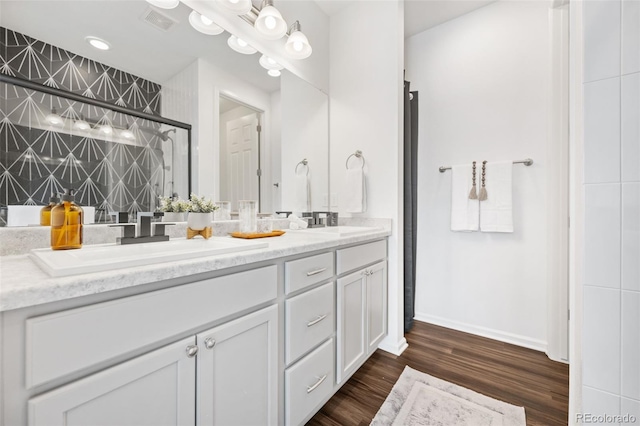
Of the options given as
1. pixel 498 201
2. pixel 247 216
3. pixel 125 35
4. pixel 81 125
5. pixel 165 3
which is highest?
pixel 165 3

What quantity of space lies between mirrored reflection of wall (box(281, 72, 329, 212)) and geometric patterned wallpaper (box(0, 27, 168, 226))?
91 centimetres

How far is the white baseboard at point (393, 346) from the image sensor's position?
195cm

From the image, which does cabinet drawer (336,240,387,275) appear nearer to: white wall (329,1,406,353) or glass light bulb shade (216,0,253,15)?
white wall (329,1,406,353)

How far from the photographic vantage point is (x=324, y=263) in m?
1.31

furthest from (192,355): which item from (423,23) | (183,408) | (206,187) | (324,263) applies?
(423,23)

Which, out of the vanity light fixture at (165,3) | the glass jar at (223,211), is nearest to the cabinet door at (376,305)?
the glass jar at (223,211)

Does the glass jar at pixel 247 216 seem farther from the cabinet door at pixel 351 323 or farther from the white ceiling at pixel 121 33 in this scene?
the white ceiling at pixel 121 33

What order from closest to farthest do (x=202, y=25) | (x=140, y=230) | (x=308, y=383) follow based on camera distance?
(x=140, y=230)
(x=308, y=383)
(x=202, y=25)

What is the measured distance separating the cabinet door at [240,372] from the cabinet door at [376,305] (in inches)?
32.2

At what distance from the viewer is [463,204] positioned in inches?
88.3

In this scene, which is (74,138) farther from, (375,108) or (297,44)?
(375,108)

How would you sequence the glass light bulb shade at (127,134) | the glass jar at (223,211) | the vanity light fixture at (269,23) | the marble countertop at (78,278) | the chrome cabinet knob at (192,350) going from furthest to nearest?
1. the vanity light fixture at (269,23)
2. the glass jar at (223,211)
3. the glass light bulb shade at (127,134)
4. the chrome cabinet knob at (192,350)
5. the marble countertop at (78,278)

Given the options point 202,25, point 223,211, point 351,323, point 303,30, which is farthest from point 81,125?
point 303,30

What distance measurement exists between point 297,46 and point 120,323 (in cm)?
189
